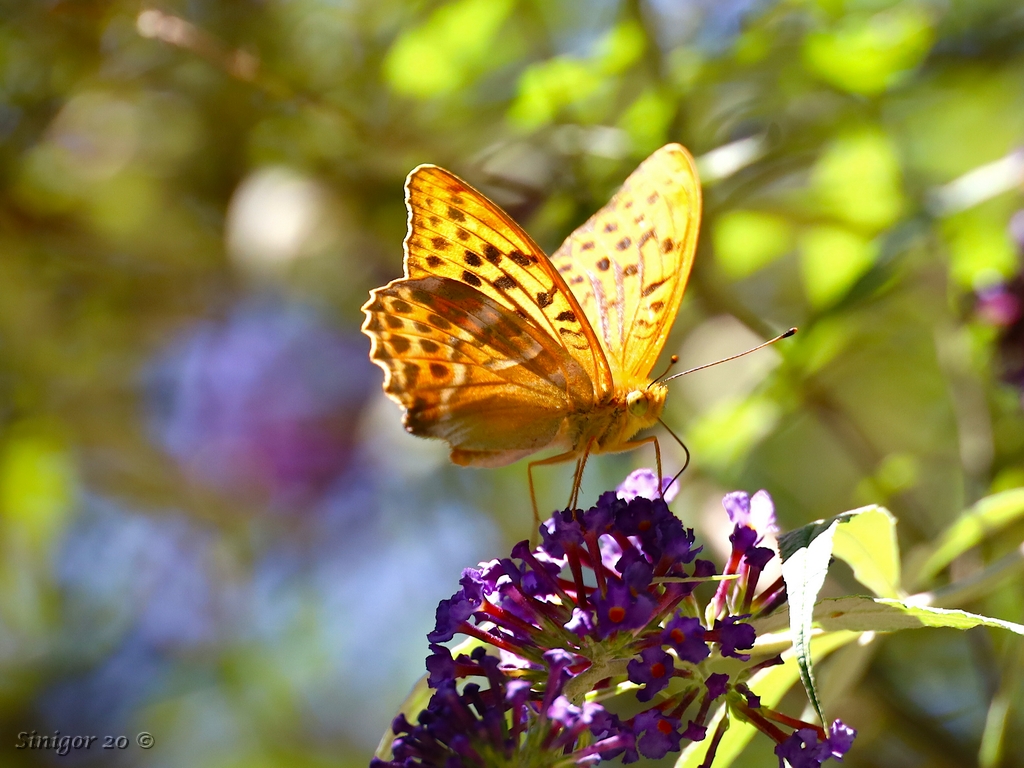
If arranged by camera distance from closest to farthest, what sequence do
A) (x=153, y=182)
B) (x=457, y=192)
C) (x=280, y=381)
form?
(x=457, y=192), (x=153, y=182), (x=280, y=381)

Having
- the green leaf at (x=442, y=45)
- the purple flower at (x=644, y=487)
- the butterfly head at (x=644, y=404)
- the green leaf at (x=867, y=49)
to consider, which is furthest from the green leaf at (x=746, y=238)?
the purple flower at (x=644, y=487)

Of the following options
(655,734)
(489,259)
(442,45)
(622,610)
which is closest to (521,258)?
(489,259)

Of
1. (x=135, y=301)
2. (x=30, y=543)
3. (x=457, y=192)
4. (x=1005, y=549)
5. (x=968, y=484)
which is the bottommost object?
(x=1005, y=549)

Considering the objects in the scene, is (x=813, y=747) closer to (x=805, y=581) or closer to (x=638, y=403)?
(x=805, y=581)

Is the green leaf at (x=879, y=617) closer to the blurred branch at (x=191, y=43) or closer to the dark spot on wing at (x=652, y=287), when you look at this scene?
the dark spot on wing at (x=652, y=287)

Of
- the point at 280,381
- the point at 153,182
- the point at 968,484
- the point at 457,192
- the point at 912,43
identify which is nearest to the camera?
the point at 457,192

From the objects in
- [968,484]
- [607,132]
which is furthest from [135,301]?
[968,484]

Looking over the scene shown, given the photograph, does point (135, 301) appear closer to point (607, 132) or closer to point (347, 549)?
point (347, 549)
